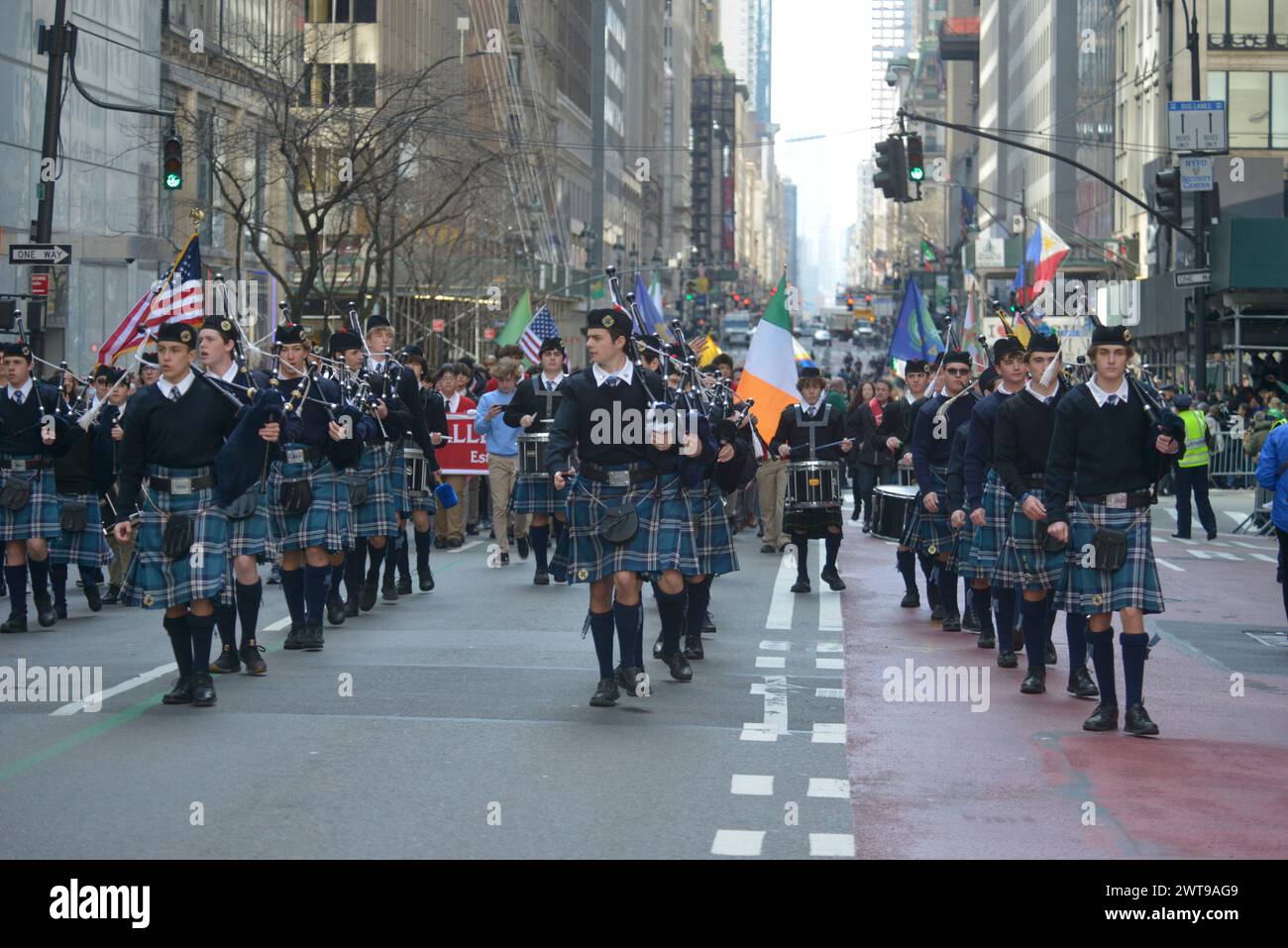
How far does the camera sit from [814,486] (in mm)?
16812

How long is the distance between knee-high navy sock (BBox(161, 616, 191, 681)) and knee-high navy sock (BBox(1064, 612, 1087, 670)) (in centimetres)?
457

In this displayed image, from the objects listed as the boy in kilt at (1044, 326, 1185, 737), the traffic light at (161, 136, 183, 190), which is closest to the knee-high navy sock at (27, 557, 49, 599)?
the boy in kilt at (1044, 326, 1185, 737)

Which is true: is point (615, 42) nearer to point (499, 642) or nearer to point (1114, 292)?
point (1114, 292)

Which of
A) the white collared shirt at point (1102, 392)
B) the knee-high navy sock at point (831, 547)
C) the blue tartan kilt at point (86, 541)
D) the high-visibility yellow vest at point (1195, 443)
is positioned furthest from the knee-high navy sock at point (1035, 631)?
the high-visibility yellow vest at point (1195, 443)

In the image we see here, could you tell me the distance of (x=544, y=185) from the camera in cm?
8231

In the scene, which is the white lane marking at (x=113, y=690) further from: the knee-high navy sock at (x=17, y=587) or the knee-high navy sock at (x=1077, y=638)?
the knee-high navy sock at (x=1077, y=638)

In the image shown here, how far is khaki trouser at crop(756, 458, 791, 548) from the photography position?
21688 mm

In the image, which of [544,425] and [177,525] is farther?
[544,425]

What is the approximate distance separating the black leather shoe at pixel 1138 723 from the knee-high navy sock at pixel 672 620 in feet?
8.90

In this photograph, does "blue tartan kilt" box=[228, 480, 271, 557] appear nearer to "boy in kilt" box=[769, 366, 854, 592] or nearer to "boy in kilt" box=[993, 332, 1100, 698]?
"boy in kilt" box=[993, 332, 1100, 698]

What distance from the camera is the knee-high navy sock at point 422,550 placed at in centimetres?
1619
